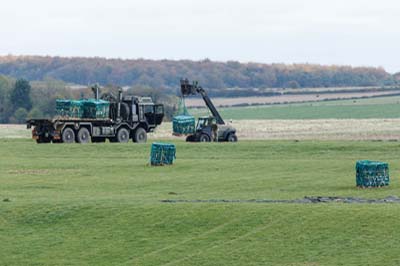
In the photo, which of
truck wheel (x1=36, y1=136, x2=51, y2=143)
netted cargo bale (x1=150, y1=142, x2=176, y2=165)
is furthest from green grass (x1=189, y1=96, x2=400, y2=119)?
netted cargo bale (x1=150, y1=142, x2=176, y2=165)

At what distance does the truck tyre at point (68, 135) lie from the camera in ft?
241

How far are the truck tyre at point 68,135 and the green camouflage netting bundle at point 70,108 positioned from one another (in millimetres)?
1586

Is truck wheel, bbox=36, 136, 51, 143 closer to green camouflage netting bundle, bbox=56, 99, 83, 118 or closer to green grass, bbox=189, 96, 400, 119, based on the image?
green camouflage netting bundle, bbox=56, 99, 83, 118

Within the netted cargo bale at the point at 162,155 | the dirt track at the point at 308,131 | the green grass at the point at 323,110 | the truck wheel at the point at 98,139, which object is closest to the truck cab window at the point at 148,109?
the truck wheel at the point at 98,139

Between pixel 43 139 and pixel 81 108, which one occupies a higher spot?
pixel 81 108

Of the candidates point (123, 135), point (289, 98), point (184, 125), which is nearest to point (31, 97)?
point (289, 98)

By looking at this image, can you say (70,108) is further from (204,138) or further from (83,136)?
(204,138)

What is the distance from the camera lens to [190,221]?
34.1 metres

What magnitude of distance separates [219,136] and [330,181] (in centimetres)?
3248

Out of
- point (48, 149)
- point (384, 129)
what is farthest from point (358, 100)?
point (48, 149)

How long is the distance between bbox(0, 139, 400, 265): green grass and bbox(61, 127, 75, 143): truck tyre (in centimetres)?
2388

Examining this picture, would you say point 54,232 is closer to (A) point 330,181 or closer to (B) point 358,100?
(A) point 330,181

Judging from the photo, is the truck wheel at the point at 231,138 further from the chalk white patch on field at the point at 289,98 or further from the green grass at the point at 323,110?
the chalk white patch on field at the point at 289,98

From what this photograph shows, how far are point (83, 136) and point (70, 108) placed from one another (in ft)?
8.42
